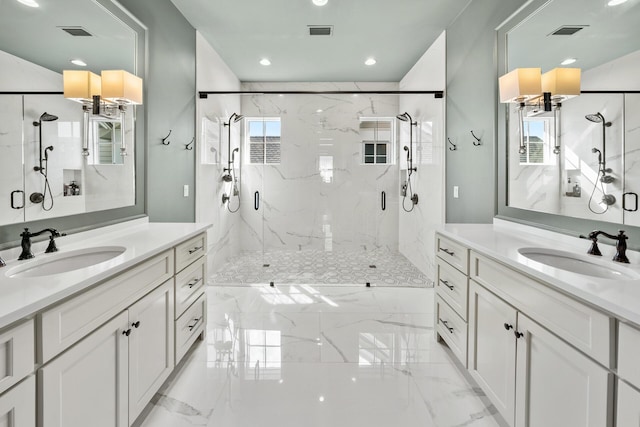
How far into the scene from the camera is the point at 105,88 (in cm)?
194

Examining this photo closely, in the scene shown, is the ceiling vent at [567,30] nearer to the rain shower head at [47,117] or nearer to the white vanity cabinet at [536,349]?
the white vanity cabinet at [536,349]

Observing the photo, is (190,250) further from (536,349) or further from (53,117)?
(536,349)

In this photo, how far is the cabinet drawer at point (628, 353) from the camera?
0.84 metres

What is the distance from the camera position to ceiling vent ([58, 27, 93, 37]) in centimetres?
175

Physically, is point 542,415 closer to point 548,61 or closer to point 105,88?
point 548,61

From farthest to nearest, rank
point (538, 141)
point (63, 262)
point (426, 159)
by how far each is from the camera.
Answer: point (426, 159)
point (538, 141)
point (63, 262)

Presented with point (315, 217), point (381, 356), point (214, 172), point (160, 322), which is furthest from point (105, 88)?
point (315, 217)

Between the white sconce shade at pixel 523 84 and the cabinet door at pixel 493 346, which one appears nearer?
the cabinet door at pixel 493 346

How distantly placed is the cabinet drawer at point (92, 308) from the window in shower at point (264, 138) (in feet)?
11.6

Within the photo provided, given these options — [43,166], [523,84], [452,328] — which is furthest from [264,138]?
[452,328]

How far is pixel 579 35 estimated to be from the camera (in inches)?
66.4

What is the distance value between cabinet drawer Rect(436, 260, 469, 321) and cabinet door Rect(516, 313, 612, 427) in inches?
20.9

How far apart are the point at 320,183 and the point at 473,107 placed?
103 inches

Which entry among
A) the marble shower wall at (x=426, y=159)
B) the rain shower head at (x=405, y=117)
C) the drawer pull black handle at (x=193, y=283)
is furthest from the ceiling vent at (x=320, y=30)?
the drawer pull black handle at (x=193, y=283)
